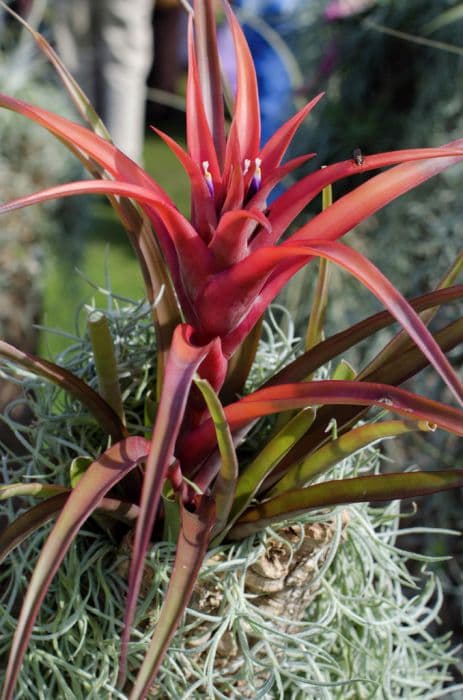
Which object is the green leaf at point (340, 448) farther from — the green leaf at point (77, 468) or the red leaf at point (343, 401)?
the green leaf at point (77, 468)

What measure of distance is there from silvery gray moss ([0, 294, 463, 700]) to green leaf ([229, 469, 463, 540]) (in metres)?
0.02

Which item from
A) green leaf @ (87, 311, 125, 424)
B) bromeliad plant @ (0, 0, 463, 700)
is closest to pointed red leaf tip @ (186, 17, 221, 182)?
bromeliad plant @ (0, 0, 463, 700)

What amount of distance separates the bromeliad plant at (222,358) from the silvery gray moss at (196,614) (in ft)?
0.13

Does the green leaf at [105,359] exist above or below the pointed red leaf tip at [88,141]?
below

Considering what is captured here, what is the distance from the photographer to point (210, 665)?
1.70 feet

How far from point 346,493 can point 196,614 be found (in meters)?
0.12

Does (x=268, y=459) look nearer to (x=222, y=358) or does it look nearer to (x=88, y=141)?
(x=222, y=358)

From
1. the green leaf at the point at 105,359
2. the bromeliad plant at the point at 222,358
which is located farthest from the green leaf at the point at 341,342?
the green leaf at the point at 105,359

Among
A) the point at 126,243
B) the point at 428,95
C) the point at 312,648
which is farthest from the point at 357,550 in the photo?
the point at 126,243

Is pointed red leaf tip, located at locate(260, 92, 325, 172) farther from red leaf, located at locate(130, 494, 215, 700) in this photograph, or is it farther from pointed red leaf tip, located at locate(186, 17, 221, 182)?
red leaf, located at locate(130, 494, 215, 700)

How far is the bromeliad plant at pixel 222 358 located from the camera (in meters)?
0.41

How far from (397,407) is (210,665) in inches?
8.4

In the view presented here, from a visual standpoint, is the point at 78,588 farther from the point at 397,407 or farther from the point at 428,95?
the point at 428,95

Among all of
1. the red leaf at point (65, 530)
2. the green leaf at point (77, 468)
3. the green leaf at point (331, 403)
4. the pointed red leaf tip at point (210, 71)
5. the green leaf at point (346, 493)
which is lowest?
the red leaf at point (65, 530)
